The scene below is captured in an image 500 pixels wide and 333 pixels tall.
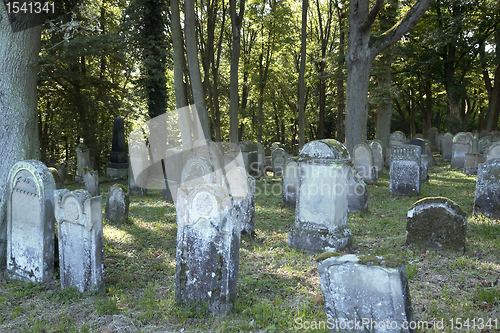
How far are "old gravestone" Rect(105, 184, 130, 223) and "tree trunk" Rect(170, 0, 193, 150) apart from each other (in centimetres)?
523

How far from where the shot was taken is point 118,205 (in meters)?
7.90

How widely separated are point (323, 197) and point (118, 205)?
4.64 metres

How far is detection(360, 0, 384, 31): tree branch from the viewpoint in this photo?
10125mm

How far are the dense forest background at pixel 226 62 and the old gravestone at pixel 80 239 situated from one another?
487 cm

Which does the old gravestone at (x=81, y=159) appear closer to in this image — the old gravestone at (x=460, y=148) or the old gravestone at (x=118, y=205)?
the old gravestone at (x=118, y=205)

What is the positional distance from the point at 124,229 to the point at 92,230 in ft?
10.3

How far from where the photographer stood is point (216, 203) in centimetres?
380

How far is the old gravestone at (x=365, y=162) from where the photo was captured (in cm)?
1158

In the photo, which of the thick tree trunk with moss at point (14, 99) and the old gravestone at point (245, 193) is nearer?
the thick tree trunk with moss at point (14, 99)

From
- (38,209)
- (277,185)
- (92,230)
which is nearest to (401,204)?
(277,185)

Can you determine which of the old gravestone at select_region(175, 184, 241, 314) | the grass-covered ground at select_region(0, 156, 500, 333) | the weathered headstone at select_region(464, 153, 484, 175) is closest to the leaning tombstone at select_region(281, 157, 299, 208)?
the grass-covered ground at select_region(0, 156, 500, 333)

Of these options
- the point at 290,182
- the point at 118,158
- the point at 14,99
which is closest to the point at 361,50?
the point at 290,182

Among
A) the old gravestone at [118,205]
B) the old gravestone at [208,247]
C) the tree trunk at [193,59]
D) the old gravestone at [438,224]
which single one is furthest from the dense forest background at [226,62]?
the old gravestone at [438,224]

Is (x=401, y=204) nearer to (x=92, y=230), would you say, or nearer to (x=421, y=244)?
(x=421, y=244)
